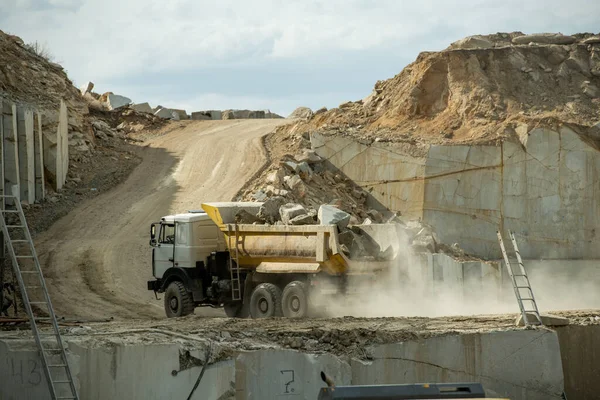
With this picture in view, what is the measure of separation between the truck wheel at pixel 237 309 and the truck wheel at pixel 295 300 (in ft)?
4.88

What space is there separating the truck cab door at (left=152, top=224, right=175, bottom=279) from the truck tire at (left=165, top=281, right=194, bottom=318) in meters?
0.61

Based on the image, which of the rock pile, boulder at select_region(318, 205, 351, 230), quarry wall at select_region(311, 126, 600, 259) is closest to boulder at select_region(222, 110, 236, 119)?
the rock pile

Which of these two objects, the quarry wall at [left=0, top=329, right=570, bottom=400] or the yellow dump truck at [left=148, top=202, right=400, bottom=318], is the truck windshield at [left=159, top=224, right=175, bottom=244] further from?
the quarry wall at [left=0, top=329, right=570, bottom=400]

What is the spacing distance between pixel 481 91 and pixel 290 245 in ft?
51.4

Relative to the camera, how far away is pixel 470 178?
3038 cm

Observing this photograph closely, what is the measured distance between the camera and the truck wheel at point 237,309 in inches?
870

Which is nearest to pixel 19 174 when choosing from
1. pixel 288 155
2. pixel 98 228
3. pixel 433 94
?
pixel 98 228

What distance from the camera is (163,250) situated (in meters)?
22.7

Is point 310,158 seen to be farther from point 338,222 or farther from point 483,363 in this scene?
point 483,363

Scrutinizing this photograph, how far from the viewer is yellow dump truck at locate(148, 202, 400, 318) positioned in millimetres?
20750

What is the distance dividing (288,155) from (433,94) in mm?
6550

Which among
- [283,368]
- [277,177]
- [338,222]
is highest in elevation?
[277,177]

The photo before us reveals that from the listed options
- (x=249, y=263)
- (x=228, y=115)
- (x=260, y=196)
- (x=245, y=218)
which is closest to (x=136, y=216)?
(x=260, y=196)

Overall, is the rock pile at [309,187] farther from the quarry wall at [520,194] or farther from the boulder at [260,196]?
the quarry wall at [520,194]
